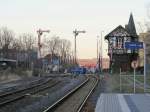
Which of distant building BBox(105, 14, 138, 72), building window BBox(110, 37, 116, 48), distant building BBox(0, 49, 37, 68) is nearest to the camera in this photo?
distant building BBox(105, 14, 138, 72)

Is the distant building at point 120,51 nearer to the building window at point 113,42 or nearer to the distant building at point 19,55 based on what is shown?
the building window at point 113,42

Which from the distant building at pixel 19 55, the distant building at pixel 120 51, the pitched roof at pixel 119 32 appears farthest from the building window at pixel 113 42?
the distant building at pixel 19 55

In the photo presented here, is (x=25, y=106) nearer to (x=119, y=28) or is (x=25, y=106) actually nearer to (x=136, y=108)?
(x=136, y=108)

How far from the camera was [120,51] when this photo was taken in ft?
382

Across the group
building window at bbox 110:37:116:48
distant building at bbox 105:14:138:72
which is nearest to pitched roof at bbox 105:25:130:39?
distant building at bbox 105:14:138:72

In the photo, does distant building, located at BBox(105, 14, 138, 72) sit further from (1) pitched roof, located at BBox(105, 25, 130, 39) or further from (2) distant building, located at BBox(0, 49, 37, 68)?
(2) distant building, located at BBox(0, 49, 37, 68)

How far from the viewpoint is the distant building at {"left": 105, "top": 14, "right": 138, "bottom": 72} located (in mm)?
112062

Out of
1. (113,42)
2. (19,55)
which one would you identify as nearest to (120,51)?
(113,42)

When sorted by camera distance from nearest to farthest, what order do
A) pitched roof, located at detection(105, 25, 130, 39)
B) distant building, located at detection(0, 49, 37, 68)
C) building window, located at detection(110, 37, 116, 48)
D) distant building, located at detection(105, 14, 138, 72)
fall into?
distant building, located at detection(105, 14, 138, 72)
building window, located at detection(110, 37, 116, 48)
distant building, located at detection(0, 49, 37, 68)
pitched roof, located at detection(105, 25, 130, 39)

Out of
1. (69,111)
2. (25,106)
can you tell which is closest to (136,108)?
(69,111)

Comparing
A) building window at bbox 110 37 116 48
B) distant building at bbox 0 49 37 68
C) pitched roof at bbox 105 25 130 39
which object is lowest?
distant building at bbox 0 49 37 68

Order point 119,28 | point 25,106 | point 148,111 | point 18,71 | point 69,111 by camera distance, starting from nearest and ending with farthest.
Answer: point 148,111, point 69,111, point 25,106, point 18,71, point 119,28

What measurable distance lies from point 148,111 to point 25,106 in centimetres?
669

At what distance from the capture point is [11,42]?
128750 mm
